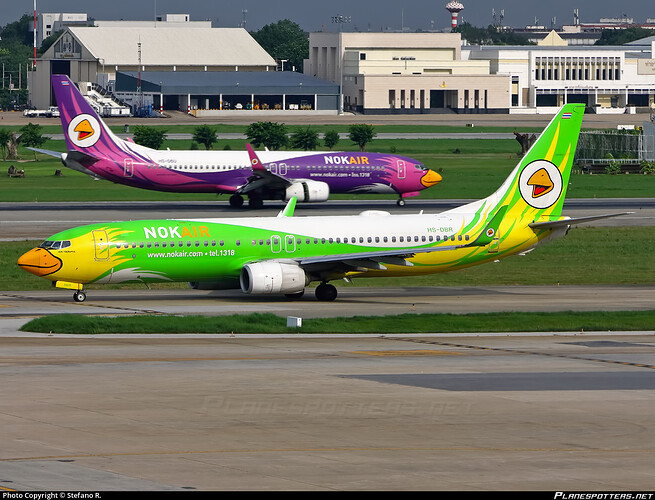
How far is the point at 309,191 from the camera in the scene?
89.4 meters

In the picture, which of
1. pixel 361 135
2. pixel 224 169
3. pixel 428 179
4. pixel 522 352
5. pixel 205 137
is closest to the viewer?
pixel 522 352

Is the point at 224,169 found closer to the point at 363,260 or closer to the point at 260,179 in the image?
the point at 260,179

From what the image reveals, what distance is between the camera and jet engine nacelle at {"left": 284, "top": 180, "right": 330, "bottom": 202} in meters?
89.4

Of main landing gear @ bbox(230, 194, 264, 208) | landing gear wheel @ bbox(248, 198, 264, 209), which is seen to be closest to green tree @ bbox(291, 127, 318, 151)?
main landing gear @ bbox(230, 194, 264, 208)

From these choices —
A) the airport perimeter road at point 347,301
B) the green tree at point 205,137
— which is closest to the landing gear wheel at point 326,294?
the airport perimeter road at point 347,301

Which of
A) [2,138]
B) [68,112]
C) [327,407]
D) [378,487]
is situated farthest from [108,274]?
[2,138]

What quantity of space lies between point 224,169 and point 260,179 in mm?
3317

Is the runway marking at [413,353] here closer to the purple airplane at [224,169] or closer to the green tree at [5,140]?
the purple airplane at [224,169]

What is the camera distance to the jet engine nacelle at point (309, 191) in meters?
89.4


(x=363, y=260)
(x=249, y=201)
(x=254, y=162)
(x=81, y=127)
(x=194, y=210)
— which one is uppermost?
(x=81, y=127)

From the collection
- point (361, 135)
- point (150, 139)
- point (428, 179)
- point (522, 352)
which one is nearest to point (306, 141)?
point (361, 135)

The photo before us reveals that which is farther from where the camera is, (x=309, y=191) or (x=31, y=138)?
(x=31, y=138)

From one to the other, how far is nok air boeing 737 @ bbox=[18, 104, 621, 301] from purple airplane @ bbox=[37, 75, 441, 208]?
34.9 metres

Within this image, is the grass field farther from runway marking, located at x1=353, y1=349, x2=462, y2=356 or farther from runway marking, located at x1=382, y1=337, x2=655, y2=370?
runway marking, located at x1=353, y1=349, x2=462, y2=356
